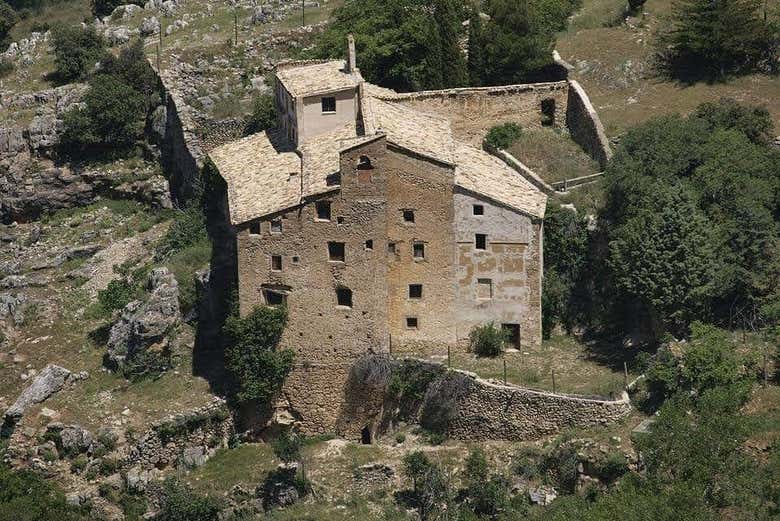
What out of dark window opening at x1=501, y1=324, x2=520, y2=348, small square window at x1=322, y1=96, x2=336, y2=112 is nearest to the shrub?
dark window opening at x1=501, y1=324, x2=520, y2=348

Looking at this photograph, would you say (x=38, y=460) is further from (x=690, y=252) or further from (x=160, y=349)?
(x=690, y=252)

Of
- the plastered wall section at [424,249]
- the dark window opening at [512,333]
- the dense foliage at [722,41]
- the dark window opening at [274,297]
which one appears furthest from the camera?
the dense foliage at [722,41]

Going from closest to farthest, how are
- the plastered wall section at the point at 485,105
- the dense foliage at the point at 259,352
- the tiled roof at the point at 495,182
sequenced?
the dense foliage at the point at 259,352, the tiled roof at the point at 495,182, the plastered wall section at the point at 485,105

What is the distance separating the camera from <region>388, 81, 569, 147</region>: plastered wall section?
79938mm

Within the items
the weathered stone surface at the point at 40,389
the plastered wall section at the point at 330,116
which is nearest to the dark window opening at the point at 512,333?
the plastered wall section at the point at 330,116

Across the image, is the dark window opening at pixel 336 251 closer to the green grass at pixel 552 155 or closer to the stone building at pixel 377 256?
the stone building at pixel 377 256

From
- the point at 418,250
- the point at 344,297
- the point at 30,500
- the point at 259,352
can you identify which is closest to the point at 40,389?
the point at 30,500

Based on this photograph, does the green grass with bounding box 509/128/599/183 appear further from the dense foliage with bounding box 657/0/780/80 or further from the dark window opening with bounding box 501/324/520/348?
the dark window opening with bounding box 501/324/520/348

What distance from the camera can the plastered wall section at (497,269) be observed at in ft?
229

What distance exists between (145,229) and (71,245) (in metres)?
3.55

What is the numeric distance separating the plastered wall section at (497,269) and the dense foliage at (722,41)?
18.4 m

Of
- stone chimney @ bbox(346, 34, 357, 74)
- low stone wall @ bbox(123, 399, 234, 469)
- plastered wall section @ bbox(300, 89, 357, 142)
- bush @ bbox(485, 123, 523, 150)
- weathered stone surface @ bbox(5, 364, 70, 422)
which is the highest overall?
stone chimney @ bbox(346, 34, 357, 74)

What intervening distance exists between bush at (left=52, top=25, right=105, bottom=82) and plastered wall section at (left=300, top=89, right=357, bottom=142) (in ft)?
66.6

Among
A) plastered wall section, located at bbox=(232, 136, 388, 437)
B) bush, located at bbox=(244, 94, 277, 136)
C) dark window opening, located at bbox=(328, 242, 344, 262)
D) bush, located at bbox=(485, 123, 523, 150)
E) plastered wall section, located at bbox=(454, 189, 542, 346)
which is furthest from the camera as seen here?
bush, located at bbox=(244, 94, 277, 136)
